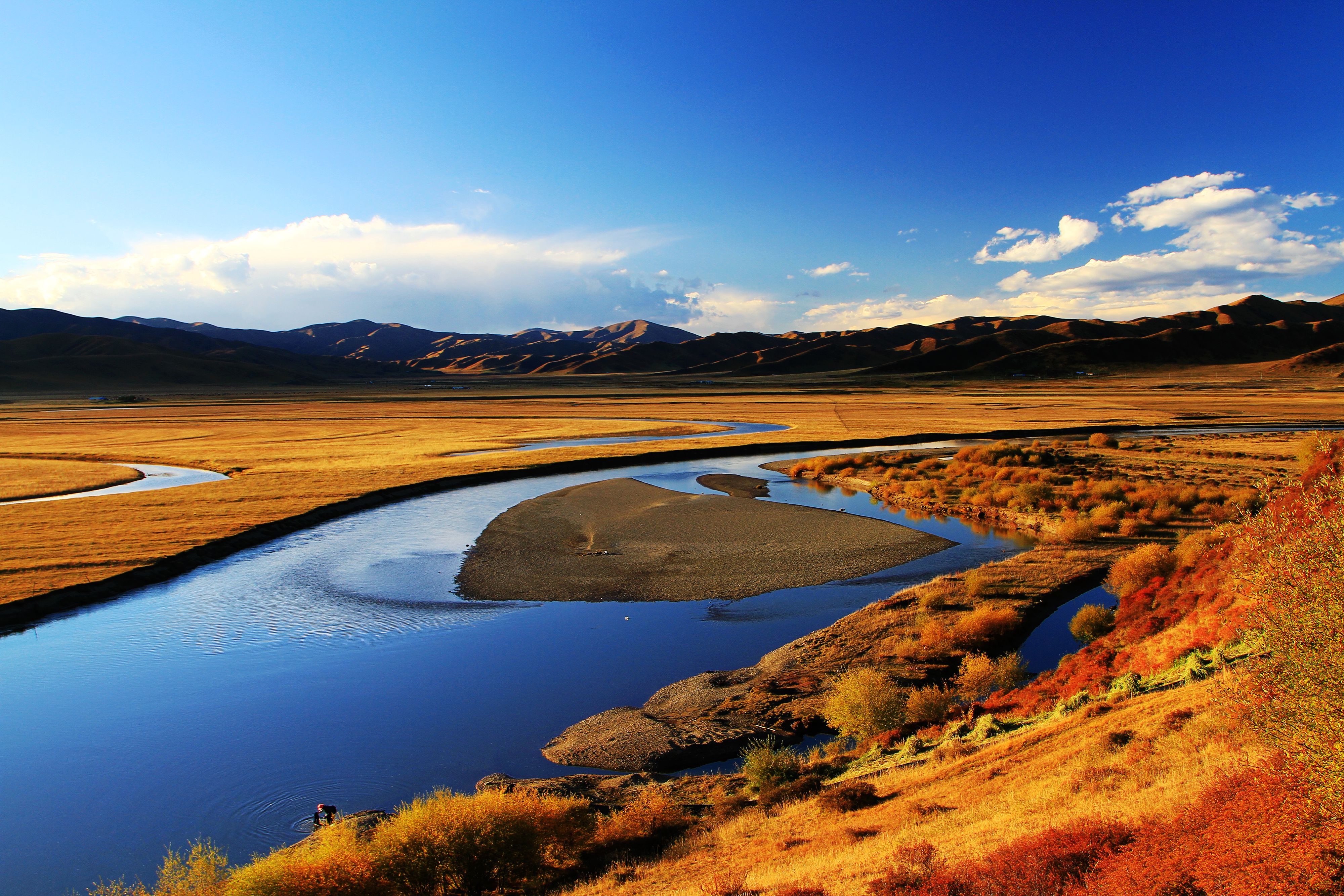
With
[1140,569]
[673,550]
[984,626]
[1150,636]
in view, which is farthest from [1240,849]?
[673,550]

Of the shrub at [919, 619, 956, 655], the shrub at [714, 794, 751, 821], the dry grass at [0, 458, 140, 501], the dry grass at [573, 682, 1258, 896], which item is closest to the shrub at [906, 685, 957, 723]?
the dry grass at [573, 682, 1258, 896]

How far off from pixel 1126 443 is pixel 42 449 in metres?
73.2

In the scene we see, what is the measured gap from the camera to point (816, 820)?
860 cm

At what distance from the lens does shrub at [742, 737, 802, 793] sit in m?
9.94

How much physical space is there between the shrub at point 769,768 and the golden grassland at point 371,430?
19103 millimetres

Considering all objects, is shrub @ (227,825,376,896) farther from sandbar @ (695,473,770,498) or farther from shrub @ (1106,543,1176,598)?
sandbar @ (695,473,770,498)

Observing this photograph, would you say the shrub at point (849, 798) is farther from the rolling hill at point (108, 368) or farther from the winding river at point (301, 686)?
the rolling hill at point (108, 368)

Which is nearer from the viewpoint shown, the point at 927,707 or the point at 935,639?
the point at 927,707

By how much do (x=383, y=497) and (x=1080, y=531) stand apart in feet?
90.8

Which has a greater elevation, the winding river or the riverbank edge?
the riverbank edge

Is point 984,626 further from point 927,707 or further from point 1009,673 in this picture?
point 927,707

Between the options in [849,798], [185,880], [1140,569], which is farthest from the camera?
[1140,569]

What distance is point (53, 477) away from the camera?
1497 inches

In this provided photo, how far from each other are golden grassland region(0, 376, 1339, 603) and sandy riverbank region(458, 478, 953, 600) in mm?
10266
